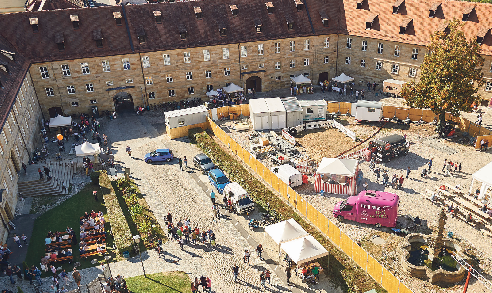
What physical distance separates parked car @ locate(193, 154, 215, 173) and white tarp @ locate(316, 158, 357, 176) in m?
12.0

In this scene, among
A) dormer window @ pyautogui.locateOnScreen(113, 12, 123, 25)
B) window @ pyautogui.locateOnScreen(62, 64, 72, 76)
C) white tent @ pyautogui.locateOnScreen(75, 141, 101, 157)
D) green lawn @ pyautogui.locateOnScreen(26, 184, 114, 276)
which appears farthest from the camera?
dormer window @ pyautogui.locateOnScreen(113, 12, 123, 25)

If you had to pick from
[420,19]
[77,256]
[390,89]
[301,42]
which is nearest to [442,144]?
[390,89]

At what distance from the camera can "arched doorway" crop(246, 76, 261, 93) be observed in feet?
234

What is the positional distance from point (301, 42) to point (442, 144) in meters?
25.9

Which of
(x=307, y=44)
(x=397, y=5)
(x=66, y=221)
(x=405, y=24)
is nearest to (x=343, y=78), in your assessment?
(x=307, y=44)

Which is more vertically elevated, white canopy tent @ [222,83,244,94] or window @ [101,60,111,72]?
window @ [101,60,111,72]

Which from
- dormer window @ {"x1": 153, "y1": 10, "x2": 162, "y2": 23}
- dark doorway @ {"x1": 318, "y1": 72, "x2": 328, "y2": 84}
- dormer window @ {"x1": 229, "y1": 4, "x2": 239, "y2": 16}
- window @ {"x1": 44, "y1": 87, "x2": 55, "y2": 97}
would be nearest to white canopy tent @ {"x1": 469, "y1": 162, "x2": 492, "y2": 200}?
dark doorway @ {"x1": 318, "y1": 72, "x2": 328, "y2": 84}

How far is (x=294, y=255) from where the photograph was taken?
3644 cm

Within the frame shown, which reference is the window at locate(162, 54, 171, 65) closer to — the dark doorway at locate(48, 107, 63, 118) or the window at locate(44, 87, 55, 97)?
the window at locate(44, 87, 55, 97)

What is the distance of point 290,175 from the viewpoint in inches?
1837

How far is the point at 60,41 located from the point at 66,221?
92.5 ft

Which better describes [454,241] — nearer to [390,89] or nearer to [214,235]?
[214,235]

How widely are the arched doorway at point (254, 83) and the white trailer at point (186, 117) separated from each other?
40.9 feet

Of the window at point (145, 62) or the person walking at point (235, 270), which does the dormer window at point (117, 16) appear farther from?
the person walking at point (235, 270)
